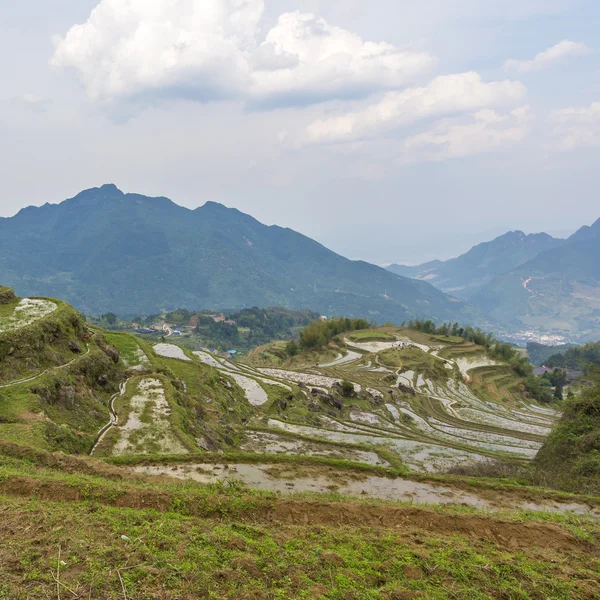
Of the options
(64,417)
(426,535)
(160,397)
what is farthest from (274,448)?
(426,535)

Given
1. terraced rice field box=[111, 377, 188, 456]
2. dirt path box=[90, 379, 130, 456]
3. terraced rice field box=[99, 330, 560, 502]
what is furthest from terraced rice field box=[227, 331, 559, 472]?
dirt path box=[90, 379, 130, 456]

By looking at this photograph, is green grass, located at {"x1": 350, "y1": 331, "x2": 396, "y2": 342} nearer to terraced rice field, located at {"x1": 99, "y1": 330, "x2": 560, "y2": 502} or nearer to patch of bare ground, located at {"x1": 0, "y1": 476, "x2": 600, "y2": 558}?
terraced rice field, located at {"x1": 99, "y1": 330, "x2": 560, "y2": 502}

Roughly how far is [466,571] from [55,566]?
9744 mm

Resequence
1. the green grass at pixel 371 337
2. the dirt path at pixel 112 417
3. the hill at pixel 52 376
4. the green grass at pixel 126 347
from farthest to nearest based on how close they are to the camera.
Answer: the green grass at pixel 371 337 → the green grass at pixel 126 347 → the dirt path at pixel 112 417 → the hill at pixel 52 376

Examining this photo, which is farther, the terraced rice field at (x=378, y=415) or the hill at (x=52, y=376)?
the terraced rice field at (x=378, y=415)

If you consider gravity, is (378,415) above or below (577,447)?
below

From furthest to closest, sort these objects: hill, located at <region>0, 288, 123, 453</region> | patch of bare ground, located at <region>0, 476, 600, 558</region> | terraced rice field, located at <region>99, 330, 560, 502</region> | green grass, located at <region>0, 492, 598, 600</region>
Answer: terraced rice field, located at <region>99, 330, 560, 502</region>
hill, located at <region>0, 288, 123, 453</region>
patch of bare ground, located at <region>0, 476, 600, 558</region>
green grass, located at <region>0, 492, 598, 600</region>

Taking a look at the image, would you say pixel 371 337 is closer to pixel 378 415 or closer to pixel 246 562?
pixel 378 415

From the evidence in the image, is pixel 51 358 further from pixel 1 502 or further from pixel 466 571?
pixel 466 571

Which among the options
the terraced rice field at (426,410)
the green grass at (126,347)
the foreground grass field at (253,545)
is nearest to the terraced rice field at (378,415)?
the terraced rice field at (426,410)

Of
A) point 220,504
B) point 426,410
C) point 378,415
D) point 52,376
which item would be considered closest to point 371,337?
point 426,410

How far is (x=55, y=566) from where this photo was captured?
25.1ft

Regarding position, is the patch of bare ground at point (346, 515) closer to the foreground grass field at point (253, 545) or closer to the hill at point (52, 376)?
the foreground grass field at point (253, 545)

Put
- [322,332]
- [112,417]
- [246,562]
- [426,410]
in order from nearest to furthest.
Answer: [246,562], [112,417], [426,410], [322,332]
